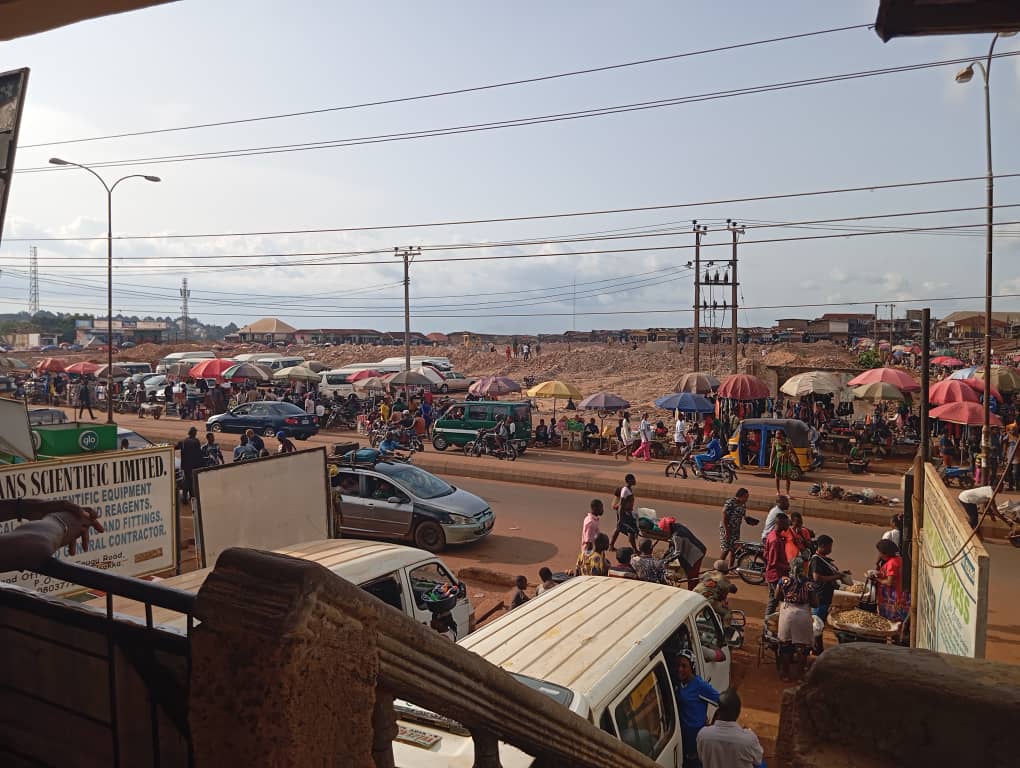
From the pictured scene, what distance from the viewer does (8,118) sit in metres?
3.77

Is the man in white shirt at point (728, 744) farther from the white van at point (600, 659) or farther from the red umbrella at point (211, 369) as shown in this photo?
the red umbrella at point (211, 369)

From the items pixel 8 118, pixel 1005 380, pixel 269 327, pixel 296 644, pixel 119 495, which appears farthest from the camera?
pixel 269 327

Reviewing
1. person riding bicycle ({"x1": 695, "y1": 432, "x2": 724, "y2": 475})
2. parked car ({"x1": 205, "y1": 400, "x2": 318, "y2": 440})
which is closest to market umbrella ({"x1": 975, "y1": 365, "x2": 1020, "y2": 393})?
A: person riding bicycle ({"x1": 695, "y1": 432, "x2": 724, "y2": 475})

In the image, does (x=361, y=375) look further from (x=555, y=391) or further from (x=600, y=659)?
(x=600, y=659)

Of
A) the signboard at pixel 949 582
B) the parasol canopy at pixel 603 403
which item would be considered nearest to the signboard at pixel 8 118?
the signboard at pixel 949 582

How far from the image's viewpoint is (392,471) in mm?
12281

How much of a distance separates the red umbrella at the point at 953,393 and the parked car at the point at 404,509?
41.4 feet

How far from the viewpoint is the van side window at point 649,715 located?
4.21 m

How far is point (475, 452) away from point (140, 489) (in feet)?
46.6

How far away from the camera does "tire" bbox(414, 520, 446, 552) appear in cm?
1180

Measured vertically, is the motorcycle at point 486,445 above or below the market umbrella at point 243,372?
below

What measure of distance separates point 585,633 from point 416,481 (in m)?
7.98

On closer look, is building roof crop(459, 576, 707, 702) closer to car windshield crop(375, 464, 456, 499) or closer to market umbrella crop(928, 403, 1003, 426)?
car windshield crop(375, 464, 456, 499)

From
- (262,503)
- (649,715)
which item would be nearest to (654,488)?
(262,503)
